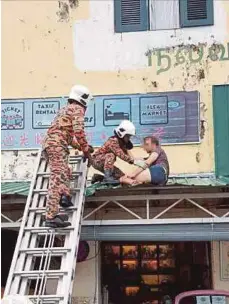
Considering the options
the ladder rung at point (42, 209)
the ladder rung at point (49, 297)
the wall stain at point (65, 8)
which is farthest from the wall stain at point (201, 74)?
the ladder rung at point (49, 297)

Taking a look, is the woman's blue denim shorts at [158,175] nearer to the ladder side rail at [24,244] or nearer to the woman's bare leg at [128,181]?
the woman's bare leg at [128,181]

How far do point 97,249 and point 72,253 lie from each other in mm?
3901

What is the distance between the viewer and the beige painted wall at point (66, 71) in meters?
11.0

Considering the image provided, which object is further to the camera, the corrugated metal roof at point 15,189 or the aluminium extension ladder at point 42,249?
the corrugated metal roof at point 15,189

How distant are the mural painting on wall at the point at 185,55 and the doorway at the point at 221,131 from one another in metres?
0.71

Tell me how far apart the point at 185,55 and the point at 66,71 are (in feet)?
7.30

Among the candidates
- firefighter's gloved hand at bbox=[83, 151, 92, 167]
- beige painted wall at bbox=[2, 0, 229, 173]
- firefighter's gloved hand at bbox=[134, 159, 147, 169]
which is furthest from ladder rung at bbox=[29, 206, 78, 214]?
beige painted wall at bbox=[2, 0, 229, 173]

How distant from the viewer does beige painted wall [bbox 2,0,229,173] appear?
434 inches

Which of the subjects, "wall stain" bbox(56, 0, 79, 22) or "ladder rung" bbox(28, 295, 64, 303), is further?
"wall stain" bbox(56, 0, 79, 22)

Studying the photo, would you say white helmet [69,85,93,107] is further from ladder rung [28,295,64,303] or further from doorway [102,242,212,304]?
doorway [102,242,212,304]

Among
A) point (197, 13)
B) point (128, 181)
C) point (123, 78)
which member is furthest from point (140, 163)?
point (197, 13)

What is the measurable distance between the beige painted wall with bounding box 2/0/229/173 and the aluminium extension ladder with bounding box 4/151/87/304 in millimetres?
2876

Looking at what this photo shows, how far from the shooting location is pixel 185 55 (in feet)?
36.9

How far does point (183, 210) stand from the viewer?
11.0 meters
